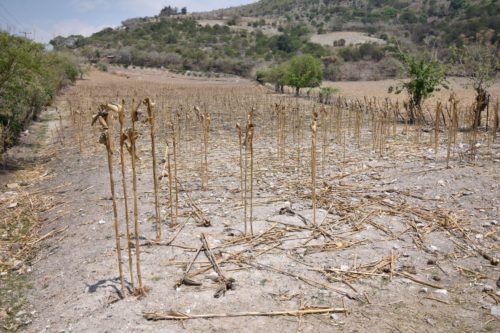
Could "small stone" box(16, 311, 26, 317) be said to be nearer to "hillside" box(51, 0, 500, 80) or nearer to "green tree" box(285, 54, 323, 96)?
"green tree" box(285, 54, 323, 96)

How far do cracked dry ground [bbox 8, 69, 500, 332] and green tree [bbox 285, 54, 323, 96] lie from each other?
18282mm

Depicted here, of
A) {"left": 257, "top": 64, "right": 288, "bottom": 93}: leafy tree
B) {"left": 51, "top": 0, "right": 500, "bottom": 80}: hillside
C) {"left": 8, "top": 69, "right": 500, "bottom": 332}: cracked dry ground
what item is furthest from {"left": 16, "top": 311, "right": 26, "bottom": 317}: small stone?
{"left": 51, "top": 0, "right": 500, "bottom": 80}: hillside

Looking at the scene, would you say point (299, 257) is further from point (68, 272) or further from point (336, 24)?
point (336, 24)

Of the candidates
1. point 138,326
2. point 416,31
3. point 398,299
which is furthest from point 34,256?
point 416,31

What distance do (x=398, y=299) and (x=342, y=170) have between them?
14.5 ft

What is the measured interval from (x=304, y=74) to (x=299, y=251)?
2260 cm

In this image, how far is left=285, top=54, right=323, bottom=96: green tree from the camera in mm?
26188

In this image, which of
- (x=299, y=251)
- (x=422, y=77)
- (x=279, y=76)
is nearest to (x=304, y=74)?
(x=279, y=76)

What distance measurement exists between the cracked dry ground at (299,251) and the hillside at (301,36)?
2506 centimetres

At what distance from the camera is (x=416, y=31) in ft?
195

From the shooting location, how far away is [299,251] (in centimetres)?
484

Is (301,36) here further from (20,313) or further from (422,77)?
(20,313)

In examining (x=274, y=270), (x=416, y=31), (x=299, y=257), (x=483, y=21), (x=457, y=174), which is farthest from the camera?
(x=416, y=31)

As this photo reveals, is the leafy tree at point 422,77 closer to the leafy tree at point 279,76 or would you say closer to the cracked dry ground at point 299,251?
the cracked dry ground at point 299,251
